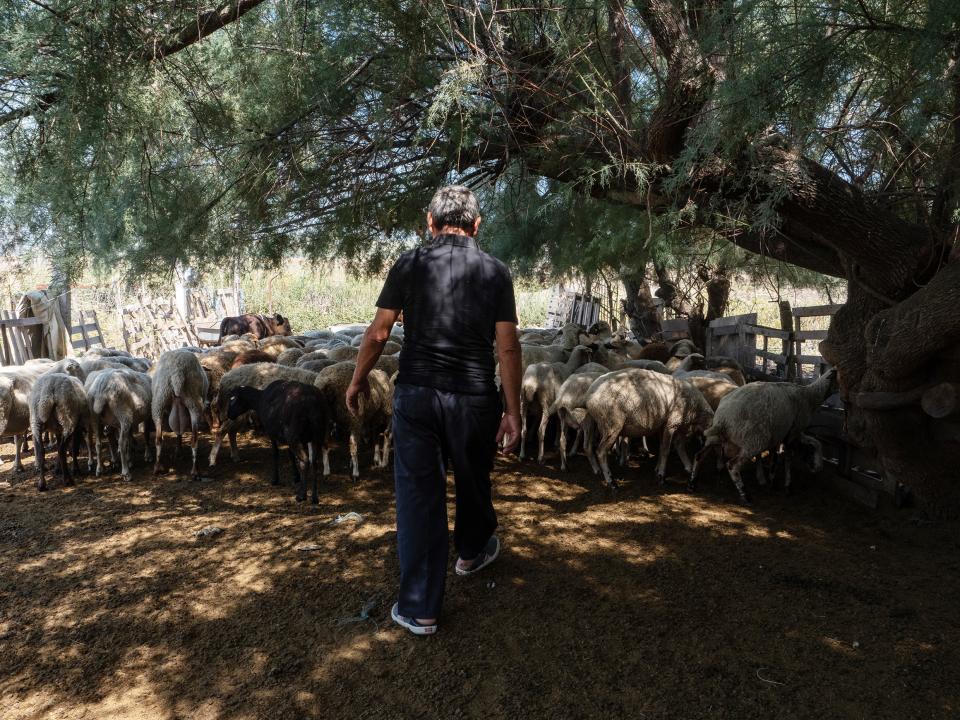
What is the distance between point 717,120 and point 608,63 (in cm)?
134

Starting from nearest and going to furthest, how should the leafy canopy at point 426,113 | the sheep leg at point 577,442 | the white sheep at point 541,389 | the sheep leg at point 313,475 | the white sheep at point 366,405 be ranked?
the leafy canopy at point 426,113 → the sheep leg at point 313,475 → the white sheep at point 366,405 → the sheep leg at point 577,442 → the white sheep at point 541,389

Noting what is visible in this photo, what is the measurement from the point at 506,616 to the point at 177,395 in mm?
4861

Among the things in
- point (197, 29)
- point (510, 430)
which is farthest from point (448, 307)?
point (197, 29)

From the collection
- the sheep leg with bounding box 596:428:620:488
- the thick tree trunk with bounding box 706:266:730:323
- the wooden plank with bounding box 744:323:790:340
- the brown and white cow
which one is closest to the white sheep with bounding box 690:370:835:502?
the sheep leg with bounding box 596:428:620:488

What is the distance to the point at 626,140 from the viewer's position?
438 cm

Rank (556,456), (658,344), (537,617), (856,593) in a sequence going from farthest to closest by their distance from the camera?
(658,344)
(556,456)
(856,593)
(537,617)

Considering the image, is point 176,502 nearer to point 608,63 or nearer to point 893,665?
point 608,63

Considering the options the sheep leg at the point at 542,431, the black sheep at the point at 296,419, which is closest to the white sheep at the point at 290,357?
the black sheep at the point at 296,419

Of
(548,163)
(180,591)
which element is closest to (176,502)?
(180,591)

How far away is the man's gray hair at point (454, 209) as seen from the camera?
3.46 m

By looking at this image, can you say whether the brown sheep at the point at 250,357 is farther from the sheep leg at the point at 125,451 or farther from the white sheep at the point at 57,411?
the white sheep at the point at 57,411

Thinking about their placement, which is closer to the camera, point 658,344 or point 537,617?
point 537,617

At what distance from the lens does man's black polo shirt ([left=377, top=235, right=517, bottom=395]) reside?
338 cm

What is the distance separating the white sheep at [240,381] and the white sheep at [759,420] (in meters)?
4.37
